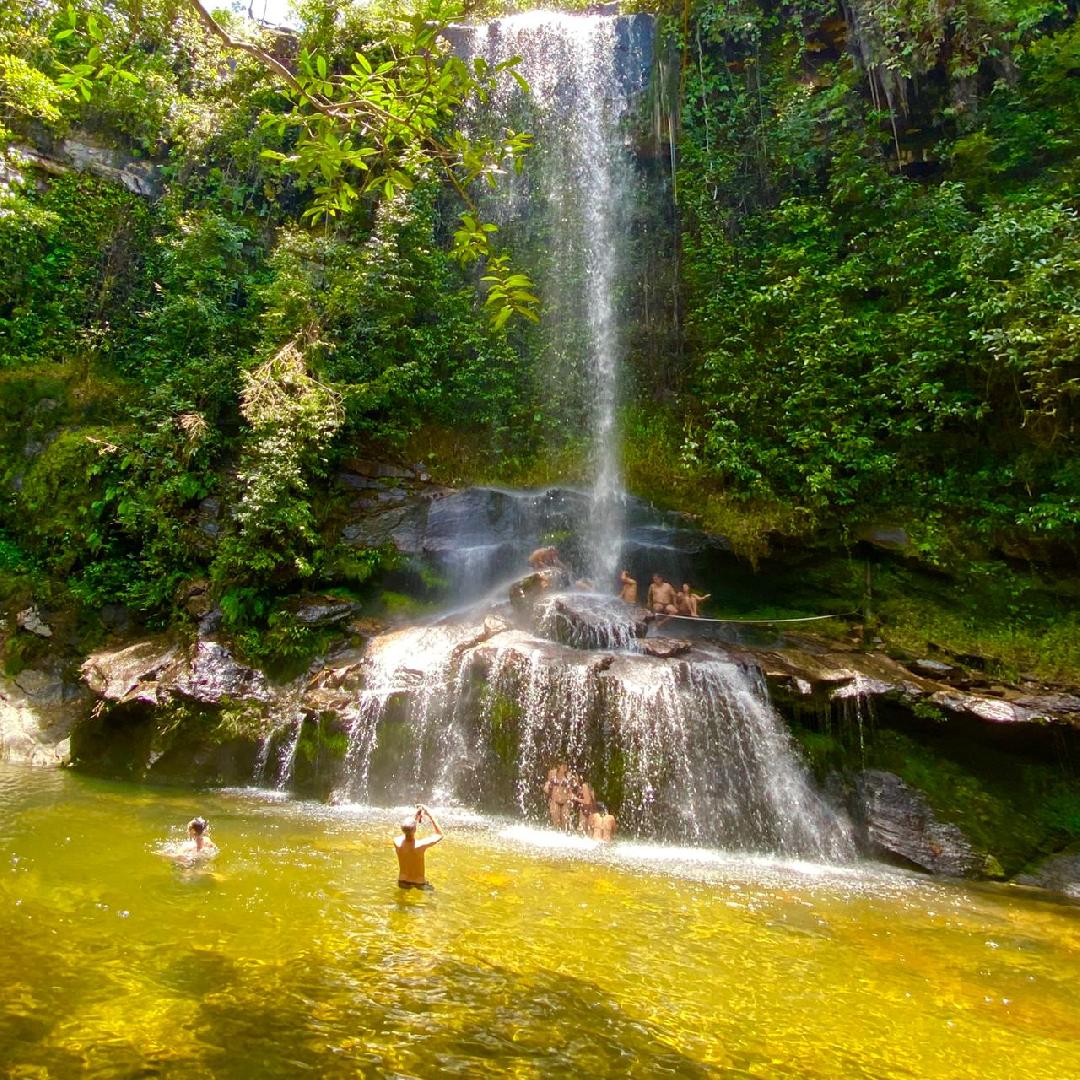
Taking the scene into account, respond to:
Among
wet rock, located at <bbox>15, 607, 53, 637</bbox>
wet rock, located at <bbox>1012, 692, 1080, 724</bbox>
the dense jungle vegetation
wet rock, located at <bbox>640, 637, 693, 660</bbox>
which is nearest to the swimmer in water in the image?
the dense jungle vegetation

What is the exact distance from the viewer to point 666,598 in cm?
1163

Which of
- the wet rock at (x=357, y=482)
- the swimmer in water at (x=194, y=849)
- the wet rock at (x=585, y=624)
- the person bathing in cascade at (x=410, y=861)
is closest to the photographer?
the person bathing in cascade at (x=410, y=861)

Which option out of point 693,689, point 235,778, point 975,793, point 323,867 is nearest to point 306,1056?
point 323,867

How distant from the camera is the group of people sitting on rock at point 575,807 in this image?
26.0 feet

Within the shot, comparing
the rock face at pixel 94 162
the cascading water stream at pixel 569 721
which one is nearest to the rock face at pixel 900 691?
the cascading water stream at pixel 569 721

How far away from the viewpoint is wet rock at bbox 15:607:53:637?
11.5 m

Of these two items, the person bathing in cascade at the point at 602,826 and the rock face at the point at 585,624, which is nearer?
the person bathing in cascade at the point at 602,826

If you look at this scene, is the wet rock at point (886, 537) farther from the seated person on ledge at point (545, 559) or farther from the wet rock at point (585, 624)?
the seated person on ledge at point (545, 559)

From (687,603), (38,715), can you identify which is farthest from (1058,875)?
(38,715)

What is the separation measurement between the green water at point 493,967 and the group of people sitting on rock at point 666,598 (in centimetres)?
510

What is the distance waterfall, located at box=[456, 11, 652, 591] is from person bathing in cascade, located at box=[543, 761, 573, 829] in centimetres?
855

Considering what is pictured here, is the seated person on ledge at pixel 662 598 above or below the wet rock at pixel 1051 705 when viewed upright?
above

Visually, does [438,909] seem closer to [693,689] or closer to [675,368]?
[693,689]

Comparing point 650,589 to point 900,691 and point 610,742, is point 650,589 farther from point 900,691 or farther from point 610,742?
point 900,691
